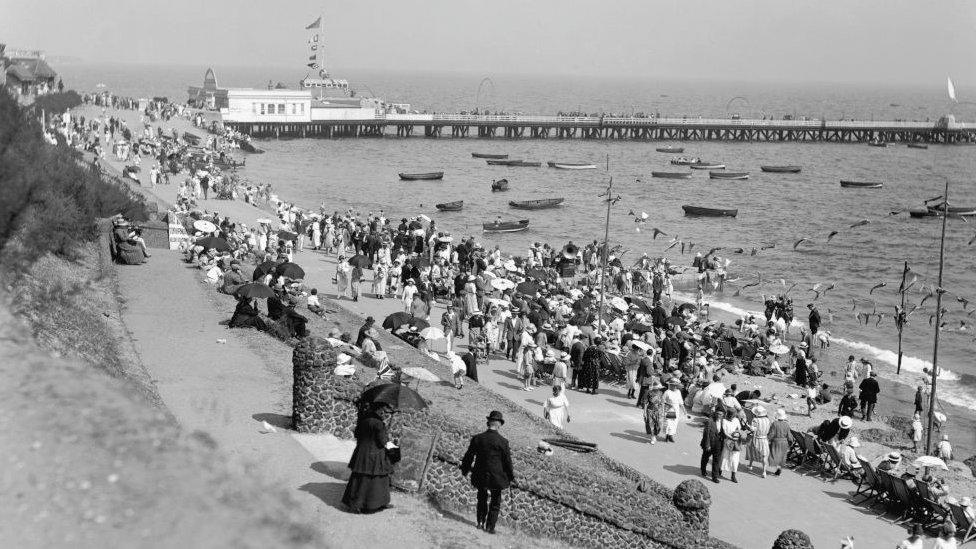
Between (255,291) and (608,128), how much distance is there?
90694mm

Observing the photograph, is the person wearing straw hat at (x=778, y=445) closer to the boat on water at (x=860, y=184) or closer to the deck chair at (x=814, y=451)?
the deck chair at (x=814, y=451)

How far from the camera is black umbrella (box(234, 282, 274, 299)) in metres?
19.4

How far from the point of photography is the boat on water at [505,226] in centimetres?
5359

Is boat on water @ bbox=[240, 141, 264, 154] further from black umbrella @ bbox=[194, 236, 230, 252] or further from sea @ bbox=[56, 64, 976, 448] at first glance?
black umbrella @ bbox=[194, 236, 230, 252]

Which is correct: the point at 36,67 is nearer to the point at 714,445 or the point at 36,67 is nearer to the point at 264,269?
the point at 264,269

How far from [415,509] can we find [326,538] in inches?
64.3

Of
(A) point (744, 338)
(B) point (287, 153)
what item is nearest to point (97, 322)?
(A) point (744, 338)

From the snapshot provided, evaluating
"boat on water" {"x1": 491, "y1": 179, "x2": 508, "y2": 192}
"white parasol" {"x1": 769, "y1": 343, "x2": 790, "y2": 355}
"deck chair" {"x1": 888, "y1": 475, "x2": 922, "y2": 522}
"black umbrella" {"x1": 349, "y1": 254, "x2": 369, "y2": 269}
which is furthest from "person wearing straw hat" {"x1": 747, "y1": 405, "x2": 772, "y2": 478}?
"boat on water" {"x1": 491, "y1": 179, "x2": 508, "y2": 192}

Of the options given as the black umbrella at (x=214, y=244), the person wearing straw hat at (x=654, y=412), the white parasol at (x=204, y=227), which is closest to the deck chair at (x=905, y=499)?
the person wearing straw hat at (x=654, y=412)

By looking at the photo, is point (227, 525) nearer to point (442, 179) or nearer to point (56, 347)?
point (56, 347)

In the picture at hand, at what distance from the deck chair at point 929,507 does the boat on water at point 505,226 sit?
38762 mm

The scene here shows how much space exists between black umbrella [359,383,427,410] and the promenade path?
1179 mm

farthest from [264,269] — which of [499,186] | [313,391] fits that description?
[499,186]

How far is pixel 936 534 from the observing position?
15219 mm
